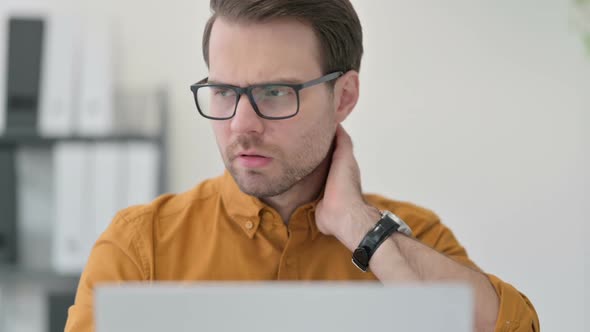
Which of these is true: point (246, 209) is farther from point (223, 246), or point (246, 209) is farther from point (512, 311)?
point (512, 311)

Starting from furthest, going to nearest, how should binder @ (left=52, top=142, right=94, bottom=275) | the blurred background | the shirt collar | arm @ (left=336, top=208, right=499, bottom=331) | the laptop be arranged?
the blurred background, binder @ (left=52, top=142, right=94, bottom=275), the shirt collar, arm @ (left=336, top=208, right=499, bottom=331), the laptop

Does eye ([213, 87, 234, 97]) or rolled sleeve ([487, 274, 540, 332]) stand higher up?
eye ([213, 87, 234, 97])

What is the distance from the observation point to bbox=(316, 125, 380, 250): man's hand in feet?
4.77

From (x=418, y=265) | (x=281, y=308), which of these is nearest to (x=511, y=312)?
(x=418, y=265)

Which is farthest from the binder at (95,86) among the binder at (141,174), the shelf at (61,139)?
the binder at (141,174)

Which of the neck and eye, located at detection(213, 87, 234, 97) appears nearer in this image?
eye, located at detection(213, 87, 234, 97)

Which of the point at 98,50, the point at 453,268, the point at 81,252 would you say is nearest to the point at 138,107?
the point at 98,50

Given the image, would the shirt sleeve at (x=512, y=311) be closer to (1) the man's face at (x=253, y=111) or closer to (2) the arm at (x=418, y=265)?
(2) the arm at (x=418, y=265)

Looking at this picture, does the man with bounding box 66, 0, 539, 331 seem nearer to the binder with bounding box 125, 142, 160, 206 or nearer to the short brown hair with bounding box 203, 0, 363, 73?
the short brown hair with bounding box 203, 0, 363, 73

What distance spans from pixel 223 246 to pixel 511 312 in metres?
0.54

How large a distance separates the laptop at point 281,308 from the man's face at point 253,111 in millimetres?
690

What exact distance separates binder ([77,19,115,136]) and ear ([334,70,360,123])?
130 cm

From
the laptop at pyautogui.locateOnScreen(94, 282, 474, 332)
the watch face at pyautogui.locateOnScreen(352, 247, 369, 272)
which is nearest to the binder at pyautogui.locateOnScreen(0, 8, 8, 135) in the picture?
the watch face at pyautogui.locateOnScreen(352, 247, 369, 272)

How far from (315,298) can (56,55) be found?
2170 mm
